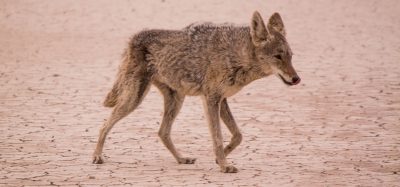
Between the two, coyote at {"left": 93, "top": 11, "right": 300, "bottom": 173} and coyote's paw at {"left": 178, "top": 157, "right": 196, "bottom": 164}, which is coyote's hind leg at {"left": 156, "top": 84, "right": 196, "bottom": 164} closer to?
coyote at {"left": 93, "top": 11, "right": 300, "bottom": 173}

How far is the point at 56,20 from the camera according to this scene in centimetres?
2298

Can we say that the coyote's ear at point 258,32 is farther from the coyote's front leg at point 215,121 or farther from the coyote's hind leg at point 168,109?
the coyote's hind leg at point 168,109

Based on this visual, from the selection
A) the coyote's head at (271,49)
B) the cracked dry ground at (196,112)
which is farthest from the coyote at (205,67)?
the cracked dry ground at (196,112)

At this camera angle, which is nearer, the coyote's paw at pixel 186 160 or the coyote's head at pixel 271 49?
the coyote's head at pixel 271 49

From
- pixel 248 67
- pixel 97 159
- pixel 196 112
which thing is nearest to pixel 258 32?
pixel 248 67

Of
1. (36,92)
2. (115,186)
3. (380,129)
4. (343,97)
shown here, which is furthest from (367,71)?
(115,186)

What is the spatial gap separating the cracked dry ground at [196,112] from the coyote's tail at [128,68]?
72 cm

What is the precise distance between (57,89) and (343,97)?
4.76 m

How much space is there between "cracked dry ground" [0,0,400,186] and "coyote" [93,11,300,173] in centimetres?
52

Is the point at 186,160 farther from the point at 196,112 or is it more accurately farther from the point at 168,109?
the point at 196,112

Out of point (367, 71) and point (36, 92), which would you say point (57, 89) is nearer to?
point (36, 92)

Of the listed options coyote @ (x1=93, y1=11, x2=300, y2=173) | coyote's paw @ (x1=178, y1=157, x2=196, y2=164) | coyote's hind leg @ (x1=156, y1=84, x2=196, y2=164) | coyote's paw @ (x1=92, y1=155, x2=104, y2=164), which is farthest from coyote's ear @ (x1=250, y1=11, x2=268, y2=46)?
coyote's paw @ (x1=92, y1=155, x2=104, y2=164)

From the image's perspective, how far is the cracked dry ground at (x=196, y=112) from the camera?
9078mm

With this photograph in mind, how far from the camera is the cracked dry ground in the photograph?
29.8 ft
